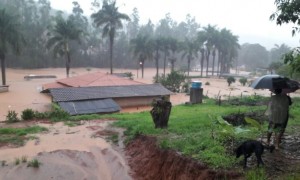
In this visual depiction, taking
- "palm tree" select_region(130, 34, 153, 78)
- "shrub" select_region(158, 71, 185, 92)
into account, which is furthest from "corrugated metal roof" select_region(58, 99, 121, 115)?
"palm tree" select_region(130, 34, 153, 78)

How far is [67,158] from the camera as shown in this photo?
1065 cm

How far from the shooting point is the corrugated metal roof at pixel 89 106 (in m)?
22.0

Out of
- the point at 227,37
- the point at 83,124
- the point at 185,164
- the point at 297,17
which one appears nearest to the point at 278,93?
the point at 297,17

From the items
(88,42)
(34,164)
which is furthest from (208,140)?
(88,42)

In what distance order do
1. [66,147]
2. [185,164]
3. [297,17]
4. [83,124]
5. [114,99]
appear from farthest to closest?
[114,99] → [83,124] → [66,147] → [185,164] → [297,17]

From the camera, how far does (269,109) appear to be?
24.4 feet

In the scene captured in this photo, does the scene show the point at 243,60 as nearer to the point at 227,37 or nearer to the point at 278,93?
the point at 227,37

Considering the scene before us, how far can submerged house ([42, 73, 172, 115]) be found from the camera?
23.0m

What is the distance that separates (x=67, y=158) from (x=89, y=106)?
41.3 feet

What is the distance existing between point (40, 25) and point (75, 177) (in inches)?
2638

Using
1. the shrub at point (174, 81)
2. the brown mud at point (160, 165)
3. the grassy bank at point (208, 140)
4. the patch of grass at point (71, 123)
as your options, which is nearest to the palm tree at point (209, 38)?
the shrub at point (174, 81)

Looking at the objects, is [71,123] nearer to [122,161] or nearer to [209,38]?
[122,161]

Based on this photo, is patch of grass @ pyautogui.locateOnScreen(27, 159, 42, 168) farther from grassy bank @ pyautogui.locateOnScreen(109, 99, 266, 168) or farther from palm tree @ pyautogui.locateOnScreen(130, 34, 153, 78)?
palm tree @ pyautogui.locateOnScreen(130, 34, 153, 78)

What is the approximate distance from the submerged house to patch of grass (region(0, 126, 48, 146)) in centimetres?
734
